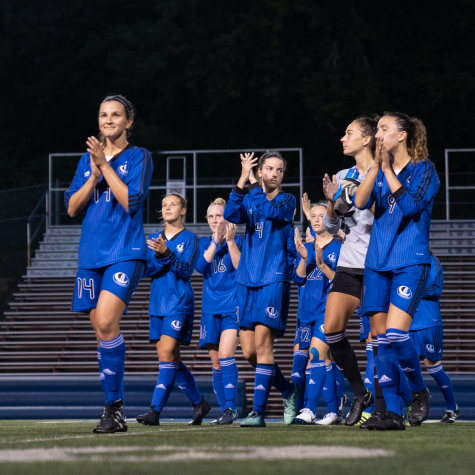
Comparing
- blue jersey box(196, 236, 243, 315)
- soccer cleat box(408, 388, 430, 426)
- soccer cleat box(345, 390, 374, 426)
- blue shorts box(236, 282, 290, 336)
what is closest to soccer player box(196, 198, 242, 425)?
blue jersey box(196, 236, 243, 315)

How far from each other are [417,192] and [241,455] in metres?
2.32

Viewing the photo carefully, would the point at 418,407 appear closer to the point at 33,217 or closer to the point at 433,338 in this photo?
the point at 433,338

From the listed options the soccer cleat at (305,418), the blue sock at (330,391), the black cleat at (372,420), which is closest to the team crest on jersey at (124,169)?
the black cleat at (372,420)

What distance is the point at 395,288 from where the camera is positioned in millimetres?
4719

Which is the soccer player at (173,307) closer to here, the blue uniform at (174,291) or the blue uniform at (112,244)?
the blue uniform at (174,291)

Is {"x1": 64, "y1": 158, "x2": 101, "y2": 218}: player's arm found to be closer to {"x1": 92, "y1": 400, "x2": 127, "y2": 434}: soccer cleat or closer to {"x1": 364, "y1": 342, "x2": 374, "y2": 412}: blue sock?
{"x1": 92, "y1": 400, "x2": 127, "y2": 434}: soccer cleat

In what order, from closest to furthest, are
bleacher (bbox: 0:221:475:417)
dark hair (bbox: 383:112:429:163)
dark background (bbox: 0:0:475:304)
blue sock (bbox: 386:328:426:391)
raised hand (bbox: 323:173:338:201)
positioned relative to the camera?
blue sock (bbox: 386:328:426:391) < dark hair (bbox: 383:112:429:163) < raised hand (bbox: 323:173:338:201) < bleacher (bbox: 0:221:475:417) < dark background (bbox: 0:0:475:304)

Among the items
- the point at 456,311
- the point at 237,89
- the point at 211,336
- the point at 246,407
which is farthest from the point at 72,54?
A: the point at 211,336

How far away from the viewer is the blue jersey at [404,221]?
4.72 metres

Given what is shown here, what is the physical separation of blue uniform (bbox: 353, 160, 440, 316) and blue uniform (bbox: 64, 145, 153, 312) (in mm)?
1343

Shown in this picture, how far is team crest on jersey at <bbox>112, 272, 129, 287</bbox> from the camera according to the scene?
4.58 metres

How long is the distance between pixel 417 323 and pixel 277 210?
2.18 m

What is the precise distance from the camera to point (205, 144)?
90.1 ft

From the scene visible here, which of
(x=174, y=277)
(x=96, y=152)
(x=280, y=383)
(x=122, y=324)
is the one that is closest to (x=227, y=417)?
(x=280, y=383)
